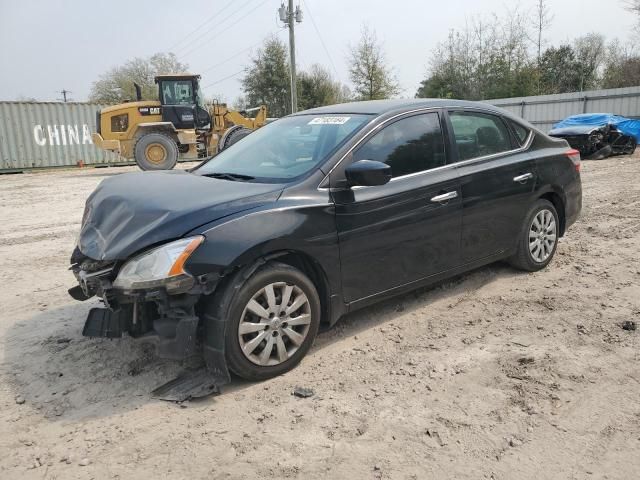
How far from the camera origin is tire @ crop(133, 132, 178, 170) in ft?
52.6

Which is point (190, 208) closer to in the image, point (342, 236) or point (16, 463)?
point (342, 236)

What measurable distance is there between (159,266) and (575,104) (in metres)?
24.5

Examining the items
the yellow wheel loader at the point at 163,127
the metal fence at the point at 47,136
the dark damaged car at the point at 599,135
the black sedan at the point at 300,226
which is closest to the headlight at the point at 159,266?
the black sedan at the point at 300,226

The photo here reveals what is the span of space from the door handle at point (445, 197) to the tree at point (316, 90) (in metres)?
40.7

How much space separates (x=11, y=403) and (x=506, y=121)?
4492mm

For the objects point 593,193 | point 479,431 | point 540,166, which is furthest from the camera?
point 593,193

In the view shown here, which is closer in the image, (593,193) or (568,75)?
(593,193)

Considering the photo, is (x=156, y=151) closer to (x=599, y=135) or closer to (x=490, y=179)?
(x=599, y=135)

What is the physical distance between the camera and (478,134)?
15.2 feet

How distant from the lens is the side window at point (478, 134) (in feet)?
14.4

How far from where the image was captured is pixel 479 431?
2.74m

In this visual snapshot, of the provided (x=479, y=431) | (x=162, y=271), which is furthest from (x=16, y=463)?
(x=479, y=431)

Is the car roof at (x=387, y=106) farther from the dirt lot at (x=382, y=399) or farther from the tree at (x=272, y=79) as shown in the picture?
the tree at (x=272, y=79)

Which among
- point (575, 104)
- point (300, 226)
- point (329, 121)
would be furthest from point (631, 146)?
point (300, 226)
